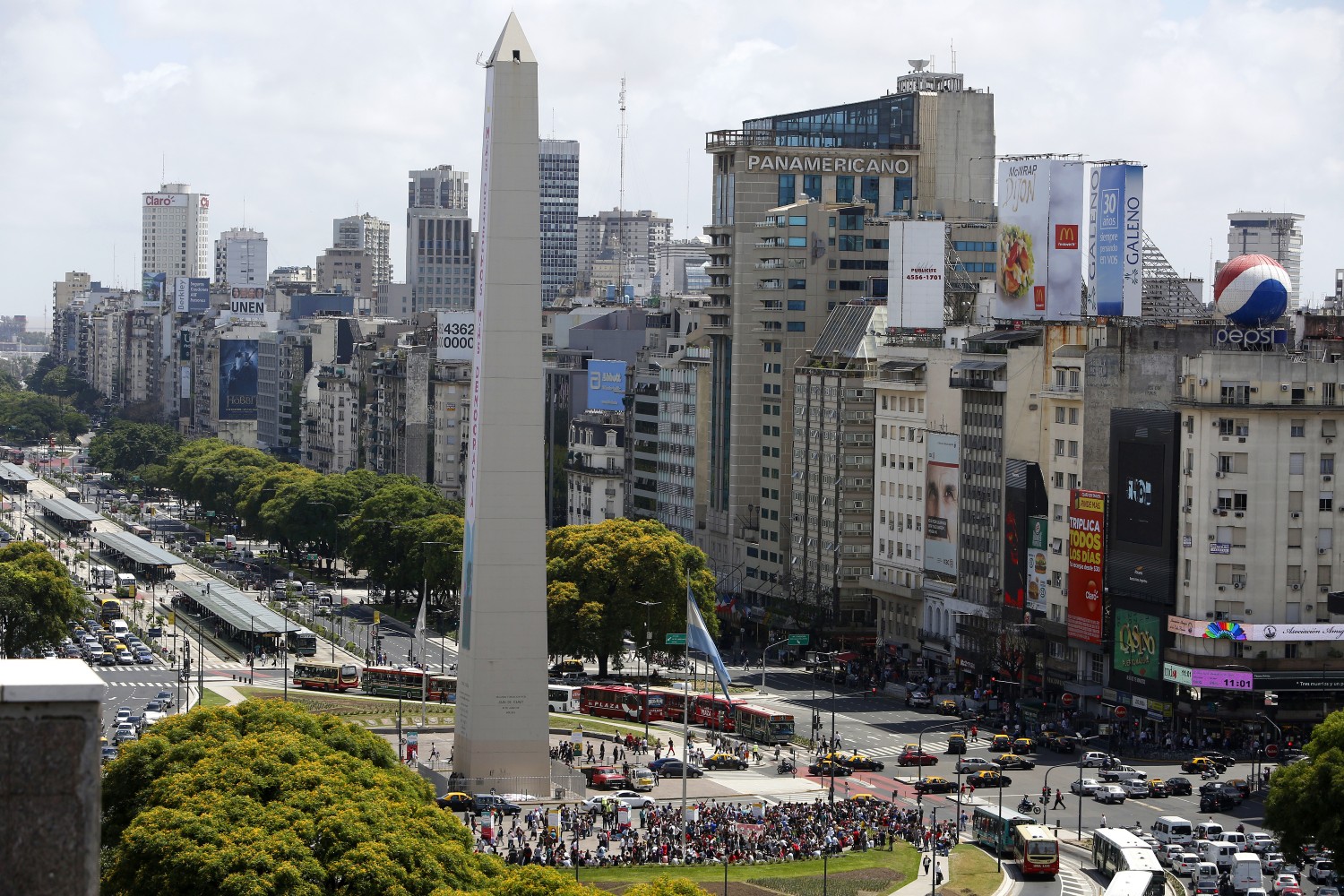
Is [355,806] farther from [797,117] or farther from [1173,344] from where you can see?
[797,117]

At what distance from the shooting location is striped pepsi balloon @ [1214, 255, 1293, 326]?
93.9 m

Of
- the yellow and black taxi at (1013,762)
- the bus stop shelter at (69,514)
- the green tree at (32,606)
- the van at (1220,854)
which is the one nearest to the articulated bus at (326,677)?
the green tree at (32,606)

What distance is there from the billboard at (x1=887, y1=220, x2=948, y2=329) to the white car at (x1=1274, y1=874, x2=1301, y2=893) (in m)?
58.9

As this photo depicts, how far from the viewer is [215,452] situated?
199 meters

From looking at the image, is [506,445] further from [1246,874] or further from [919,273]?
[919,273]

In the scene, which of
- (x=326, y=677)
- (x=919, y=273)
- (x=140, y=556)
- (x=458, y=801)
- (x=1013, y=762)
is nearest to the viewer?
(x=458, y=801)

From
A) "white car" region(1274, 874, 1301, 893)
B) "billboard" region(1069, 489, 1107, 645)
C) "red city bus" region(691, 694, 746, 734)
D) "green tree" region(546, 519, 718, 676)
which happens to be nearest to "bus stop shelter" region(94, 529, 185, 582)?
"green tree" region(546, 519, 718, 676)

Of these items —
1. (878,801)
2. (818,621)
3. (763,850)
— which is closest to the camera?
(763,850)

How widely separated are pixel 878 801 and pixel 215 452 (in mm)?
131764

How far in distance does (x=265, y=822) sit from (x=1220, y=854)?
3326 cm

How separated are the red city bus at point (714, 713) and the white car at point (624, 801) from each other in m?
18.5

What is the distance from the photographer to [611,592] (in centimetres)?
11000

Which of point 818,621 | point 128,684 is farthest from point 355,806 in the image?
point 818,621

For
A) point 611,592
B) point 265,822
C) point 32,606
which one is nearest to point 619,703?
point 611,592
